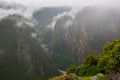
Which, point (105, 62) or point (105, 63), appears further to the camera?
point (105, 63)

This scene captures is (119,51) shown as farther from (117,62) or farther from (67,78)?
(67,78)

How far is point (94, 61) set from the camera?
10219 cm

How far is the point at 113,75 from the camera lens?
6022 cm

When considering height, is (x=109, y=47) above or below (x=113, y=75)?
above

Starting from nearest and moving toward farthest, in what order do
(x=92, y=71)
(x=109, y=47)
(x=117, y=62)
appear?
1. (x=117, y=62)
2. (x=109, y=47)
3. (x=92, y=71)

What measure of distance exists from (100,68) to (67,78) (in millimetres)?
48825

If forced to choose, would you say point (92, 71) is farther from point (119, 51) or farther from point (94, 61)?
point (119, 51)

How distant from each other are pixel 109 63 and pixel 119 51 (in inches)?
107

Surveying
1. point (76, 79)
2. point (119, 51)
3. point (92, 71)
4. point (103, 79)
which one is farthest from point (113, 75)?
point (92, 71)

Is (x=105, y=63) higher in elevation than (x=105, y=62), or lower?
lower

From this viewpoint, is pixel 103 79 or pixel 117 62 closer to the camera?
pixel 117 62

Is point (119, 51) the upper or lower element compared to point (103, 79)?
upper

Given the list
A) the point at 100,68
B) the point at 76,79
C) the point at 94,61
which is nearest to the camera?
the point at 76,79

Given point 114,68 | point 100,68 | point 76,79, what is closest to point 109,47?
point 100,68
